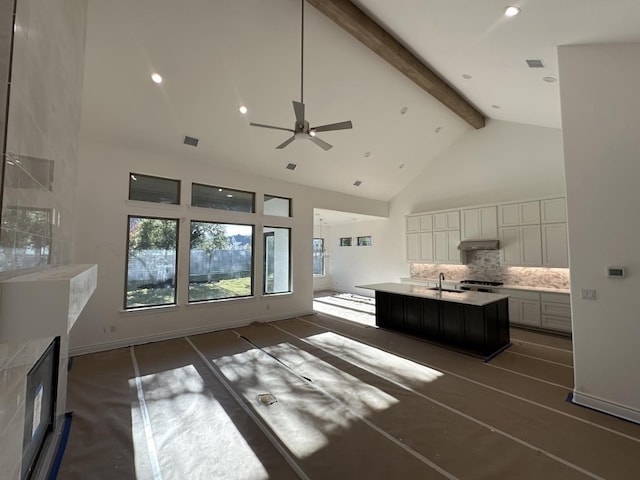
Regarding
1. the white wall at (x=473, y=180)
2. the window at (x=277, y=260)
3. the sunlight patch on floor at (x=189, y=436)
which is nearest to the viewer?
the sunlight patch on floor at (x=189, y=436)

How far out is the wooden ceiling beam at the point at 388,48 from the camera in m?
3.47

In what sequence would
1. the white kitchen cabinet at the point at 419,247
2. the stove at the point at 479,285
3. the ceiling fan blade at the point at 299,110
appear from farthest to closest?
the white kitchen cabinet at the point at 419,247, the stove at the point at 479,285, the ceiling fan blade at the point at 299,110

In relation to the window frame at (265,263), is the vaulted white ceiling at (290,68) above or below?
above

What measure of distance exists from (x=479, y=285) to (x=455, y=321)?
2226mm

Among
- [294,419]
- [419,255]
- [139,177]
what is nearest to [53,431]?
[294,419]

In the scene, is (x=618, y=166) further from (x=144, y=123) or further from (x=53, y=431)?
(x=144, y=123)

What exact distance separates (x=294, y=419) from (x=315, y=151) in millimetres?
5037

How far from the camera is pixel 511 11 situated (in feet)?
8.89

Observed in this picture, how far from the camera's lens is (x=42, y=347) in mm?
1695

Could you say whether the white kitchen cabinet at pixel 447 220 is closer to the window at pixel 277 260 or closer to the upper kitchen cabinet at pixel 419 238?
the upper kitchen cabinet at pixel 419 238

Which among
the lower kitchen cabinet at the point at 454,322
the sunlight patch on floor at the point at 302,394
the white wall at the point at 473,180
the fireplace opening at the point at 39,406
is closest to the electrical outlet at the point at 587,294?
the lower kitchen cabinet at the point at 454,322

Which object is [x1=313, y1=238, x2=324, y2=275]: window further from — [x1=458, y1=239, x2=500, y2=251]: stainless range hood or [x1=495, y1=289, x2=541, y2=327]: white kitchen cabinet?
[x1=495, y1=289, x2=541, y2=327]: white kitchen cabinet

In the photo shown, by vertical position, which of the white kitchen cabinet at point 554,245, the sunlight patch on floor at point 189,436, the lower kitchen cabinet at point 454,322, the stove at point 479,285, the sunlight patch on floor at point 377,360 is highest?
the white kitchen cabinet at point 554,245

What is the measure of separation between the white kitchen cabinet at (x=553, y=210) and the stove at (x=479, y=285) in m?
1.69
